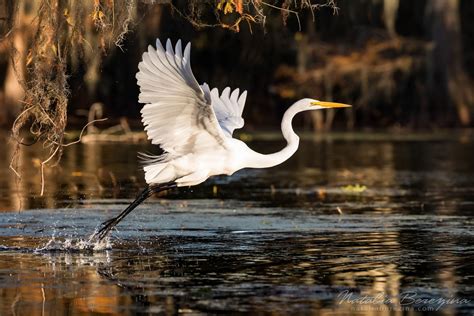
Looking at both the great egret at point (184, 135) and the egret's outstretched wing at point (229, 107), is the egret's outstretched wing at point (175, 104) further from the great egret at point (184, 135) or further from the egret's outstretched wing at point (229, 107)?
the egret's outstretched wing at point (229, 107)

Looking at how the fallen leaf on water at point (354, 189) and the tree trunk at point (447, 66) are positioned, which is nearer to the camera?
the fallen leaf on water at point (354, 189)

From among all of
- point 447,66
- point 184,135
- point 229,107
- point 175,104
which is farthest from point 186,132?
point 447,66

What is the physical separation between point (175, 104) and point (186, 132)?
1.54ft

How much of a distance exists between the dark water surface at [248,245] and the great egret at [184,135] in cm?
67

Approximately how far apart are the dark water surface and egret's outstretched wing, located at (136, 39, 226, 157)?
1002 millimetres

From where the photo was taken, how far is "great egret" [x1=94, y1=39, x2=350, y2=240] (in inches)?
454

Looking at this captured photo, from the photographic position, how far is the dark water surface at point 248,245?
28.9 ft

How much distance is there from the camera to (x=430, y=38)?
42.6 m

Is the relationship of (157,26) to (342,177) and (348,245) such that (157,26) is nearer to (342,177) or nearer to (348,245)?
(342,177)

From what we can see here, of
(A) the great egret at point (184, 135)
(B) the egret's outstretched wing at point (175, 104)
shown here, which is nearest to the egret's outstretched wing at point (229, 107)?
(A) the great egret at point (184, 135)

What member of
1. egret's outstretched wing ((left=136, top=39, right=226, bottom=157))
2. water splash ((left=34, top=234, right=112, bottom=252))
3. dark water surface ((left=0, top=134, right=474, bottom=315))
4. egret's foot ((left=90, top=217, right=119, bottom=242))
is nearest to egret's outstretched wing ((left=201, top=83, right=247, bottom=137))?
egret's outstretched wing ((left=136, top=39, right=226, bottom=157))

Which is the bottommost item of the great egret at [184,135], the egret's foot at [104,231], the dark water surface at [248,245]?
the dark water surface at [248,245]

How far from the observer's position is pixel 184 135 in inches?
481

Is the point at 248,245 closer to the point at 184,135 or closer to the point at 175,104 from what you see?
the point at 184,135
